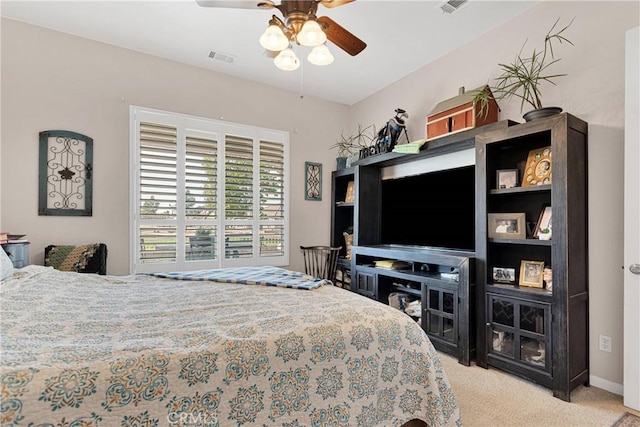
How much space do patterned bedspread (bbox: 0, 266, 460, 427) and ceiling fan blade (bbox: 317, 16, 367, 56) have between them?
166 centimetres

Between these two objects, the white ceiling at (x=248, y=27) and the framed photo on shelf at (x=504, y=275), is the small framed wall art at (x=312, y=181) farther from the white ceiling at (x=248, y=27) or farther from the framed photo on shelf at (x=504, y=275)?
the framed photo on shelf at (x=504, y=275)

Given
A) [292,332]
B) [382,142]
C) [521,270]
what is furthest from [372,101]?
[292,332]

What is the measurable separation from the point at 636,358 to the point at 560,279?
1.88ft

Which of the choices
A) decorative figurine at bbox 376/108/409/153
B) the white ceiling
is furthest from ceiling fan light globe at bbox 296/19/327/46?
decorative figurine at bbox 376/108/409/153

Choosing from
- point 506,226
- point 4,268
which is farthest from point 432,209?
point 4,268

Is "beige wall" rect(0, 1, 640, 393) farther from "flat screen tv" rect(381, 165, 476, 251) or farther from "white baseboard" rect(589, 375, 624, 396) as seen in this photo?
"flat screen tv" rect(381, 165, 476, 251)

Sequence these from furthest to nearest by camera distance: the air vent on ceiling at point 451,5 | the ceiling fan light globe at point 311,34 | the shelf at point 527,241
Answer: the air vent on ceiling at point 451,5
the shelf at point 527,241
the ceiling fan light globe at point 311,34

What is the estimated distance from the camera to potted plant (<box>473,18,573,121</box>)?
247cm

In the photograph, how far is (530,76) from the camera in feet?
8.39

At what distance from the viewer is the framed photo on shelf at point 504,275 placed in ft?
8.36

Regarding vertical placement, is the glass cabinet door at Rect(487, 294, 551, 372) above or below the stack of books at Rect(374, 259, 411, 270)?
below

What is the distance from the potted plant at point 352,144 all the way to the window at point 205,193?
0.80 m

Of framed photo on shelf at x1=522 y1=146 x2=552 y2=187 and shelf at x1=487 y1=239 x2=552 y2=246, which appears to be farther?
framed photo on shelf at x1=522 y1=146 x2=552 y2=187

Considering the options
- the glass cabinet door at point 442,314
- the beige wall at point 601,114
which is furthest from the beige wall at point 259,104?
the glass cabinet door at point 442,314
